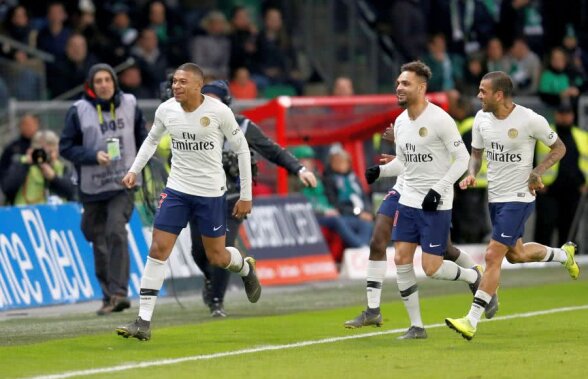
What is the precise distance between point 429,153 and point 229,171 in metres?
2.74

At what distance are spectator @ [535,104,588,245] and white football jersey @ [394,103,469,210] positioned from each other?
1002cm

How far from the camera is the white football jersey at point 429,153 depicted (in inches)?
496

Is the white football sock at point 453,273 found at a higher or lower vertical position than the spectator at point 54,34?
lower

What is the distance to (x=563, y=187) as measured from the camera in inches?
894

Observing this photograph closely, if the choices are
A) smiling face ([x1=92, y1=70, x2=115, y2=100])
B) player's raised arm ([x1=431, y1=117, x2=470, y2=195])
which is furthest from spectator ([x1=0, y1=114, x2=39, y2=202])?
player's raised arm ([x1=431, y1=117, x2=470, y2=195])

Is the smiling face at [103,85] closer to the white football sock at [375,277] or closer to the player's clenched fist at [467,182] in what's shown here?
the white football sock at [375,277]

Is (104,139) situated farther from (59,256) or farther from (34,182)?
(34,182)

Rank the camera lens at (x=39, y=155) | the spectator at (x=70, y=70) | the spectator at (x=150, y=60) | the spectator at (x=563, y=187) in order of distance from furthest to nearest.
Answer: the spectator at (x=563, y=187) → the spectator at (x=150, y=60) → the spectator at (x=70, y=70) → the camera lens at (x=39, y=155)

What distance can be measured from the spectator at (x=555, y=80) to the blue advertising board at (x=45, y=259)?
902 centimetres

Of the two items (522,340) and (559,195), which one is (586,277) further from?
(522,340)

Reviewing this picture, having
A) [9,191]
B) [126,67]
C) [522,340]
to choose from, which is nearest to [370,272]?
[522,340]

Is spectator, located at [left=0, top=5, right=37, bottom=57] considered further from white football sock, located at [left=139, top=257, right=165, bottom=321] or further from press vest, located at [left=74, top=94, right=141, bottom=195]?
white football sock, located at [left=139, top=257, right=165, bottom=321]

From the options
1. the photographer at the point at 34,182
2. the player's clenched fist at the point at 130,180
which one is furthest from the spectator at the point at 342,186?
the player's clenched fist at the point at 130,180

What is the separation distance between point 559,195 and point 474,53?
14.2 feet
